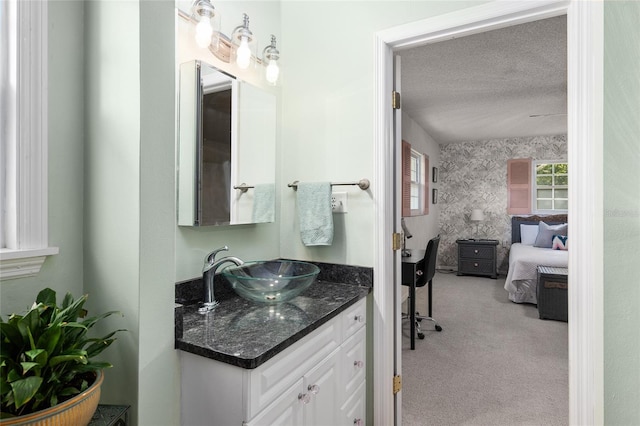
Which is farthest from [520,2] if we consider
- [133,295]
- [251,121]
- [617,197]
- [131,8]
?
[133,295]

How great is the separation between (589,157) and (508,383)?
1.93 metres

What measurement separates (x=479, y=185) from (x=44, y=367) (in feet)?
24.2

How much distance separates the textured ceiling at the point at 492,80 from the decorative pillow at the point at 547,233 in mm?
1689

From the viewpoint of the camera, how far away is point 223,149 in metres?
1.71

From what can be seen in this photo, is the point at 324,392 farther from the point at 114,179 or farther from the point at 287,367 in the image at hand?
the point at 114,179

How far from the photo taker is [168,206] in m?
1.04

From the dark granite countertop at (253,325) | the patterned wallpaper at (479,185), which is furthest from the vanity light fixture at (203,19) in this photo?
the patterned wallpaper at (479,185)

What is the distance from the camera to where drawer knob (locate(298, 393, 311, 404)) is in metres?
1.24

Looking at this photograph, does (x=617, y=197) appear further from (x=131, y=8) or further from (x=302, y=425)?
(x=302, y=425)

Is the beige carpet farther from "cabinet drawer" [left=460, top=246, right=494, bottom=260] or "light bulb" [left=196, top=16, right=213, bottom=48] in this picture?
"light bulb" [left=196, top=16, right=213, bottom=48]

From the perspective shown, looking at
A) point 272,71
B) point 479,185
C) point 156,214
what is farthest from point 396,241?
point 479,185

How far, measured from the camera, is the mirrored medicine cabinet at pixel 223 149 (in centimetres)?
154

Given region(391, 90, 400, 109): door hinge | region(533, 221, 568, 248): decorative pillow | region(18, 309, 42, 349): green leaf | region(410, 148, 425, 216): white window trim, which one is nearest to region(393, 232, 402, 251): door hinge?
region(391, 90, 400, 109): door hinge

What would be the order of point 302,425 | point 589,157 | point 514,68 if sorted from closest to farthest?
1. point 302,425
2. point 589,157
3. point 514,68
